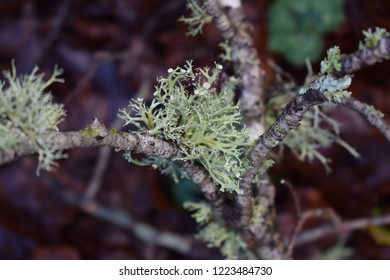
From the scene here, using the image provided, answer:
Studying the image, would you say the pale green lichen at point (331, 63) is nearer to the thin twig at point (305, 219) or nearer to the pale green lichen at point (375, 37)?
the pale green lichen at point (375, 37)

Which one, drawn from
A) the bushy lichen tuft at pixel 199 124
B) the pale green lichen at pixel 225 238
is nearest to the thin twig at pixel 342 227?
the pale green lichen at pixel 225 238

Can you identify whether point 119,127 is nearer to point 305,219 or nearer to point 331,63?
point 305,219

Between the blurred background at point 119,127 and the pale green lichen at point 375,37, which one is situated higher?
the blurred background at point 119,127

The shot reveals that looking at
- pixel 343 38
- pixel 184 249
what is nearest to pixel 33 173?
pixel 184 249

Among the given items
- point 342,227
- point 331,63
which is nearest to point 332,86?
point 331,63

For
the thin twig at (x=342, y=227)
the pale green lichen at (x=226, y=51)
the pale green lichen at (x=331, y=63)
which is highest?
the pale green lichen at (x=226, y=51)

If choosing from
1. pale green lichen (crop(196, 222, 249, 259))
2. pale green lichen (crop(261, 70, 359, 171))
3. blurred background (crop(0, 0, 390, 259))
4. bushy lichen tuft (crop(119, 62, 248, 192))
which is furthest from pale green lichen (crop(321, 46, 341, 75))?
blurred background (crop(0, 0, 390, 259))
